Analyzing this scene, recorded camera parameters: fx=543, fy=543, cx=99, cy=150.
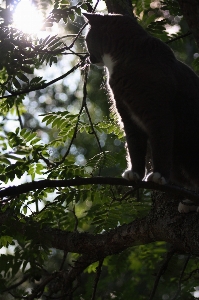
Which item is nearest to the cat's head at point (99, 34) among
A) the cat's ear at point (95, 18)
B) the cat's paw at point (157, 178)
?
the cat's ear at point (95, 18)

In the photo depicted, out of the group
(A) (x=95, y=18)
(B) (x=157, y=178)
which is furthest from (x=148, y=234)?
(A) (x=95, y=18)

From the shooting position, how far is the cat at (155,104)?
400 cm

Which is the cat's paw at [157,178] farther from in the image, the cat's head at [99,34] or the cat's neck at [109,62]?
the cat's head at [99,34]

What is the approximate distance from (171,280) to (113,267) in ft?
2.20

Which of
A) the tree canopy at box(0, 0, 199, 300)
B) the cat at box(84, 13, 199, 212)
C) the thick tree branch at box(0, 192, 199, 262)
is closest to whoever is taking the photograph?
the tree canopy at box(0, 0, 199, 300)

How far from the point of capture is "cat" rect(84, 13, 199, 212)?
4.00m

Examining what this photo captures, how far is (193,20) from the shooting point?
3.82 metres

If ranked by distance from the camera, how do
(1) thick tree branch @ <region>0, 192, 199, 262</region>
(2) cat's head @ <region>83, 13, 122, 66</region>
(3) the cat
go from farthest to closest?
(2) cat's head @ <region>83, 13, 122, 66</region>, (3) the cat, (1) thick tree branch @ <region>0, 192, 199, 262</region>

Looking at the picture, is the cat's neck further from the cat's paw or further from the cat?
the cat's paw

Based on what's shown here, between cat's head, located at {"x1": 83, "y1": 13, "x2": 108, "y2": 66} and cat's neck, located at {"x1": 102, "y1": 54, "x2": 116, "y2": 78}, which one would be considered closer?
cat's neck, located at {"x1": 102, "y1": 54, "x2": 116, "y2": 78}

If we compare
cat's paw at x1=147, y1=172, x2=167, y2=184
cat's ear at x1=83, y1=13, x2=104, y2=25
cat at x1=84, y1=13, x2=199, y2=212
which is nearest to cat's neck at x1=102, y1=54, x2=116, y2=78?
cat at x1=84, y1=13, x2=199, y2=212

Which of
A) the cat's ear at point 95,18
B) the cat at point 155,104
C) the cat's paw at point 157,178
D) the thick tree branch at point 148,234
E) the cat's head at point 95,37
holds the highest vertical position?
the cat's ear at point 95,18

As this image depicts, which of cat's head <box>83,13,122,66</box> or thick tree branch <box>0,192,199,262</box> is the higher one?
cat's head <box>83,13,122,66</box>

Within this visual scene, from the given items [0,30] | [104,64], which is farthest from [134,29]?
[0,30]
